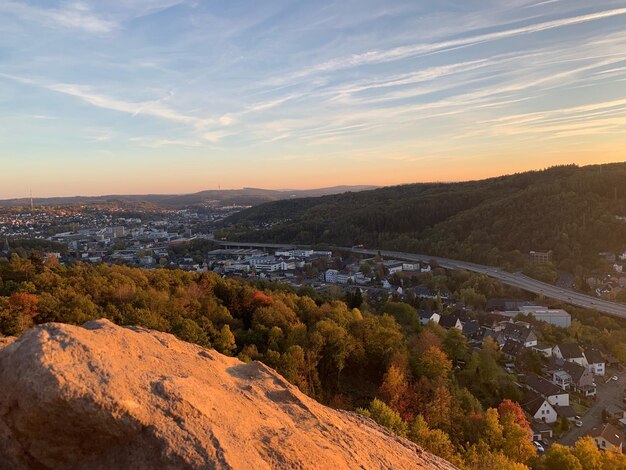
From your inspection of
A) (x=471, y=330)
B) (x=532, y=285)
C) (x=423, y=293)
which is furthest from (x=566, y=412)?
(x=532, y=285)

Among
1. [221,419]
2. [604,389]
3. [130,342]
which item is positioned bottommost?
[604,389]

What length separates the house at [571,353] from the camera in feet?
155

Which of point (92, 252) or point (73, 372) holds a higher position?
point (73, 372)

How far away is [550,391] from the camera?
40156mm

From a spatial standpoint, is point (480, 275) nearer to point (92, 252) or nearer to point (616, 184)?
point (616, 184)

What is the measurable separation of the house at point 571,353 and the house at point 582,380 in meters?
2.30

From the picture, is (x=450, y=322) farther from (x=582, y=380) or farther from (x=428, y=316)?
(x=582, y=380)

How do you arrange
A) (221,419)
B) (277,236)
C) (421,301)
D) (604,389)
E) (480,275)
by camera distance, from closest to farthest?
(221,419) < (604,389) < (421,301) < (480,275) < (277,236)

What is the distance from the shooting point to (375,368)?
32312 millimetres

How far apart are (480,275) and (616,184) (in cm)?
5223

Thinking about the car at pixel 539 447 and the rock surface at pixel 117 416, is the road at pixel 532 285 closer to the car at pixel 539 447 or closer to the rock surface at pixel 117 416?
the car at pixel 539 447

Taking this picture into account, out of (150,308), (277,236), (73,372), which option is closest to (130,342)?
(73,372)

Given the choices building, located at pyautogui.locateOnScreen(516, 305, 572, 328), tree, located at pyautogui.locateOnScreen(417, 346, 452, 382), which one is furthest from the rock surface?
building, located at pyautogui.locateOnScreen(516, 305, 572, 328)

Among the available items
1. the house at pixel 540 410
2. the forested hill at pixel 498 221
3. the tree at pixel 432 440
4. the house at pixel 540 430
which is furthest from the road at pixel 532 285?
the tree at pixel 432 440
